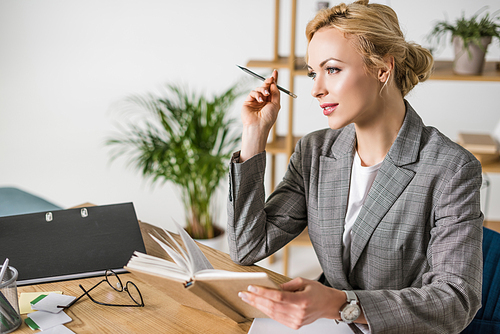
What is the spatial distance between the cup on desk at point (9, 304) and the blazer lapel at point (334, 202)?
2.63 ft

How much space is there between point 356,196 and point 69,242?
81 cm

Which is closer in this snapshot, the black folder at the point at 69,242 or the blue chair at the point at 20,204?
the black folder at the point at 69,242

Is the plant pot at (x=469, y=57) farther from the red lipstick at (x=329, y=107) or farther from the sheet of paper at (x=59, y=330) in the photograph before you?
the sheet of paper at (x=59, y=330)

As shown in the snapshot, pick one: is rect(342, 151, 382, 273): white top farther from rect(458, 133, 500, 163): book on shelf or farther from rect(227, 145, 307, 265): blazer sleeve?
rect(458, 133, 500, 163): book on shelf

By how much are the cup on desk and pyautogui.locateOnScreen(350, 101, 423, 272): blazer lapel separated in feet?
2.73

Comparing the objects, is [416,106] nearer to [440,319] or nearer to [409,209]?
[409,209]

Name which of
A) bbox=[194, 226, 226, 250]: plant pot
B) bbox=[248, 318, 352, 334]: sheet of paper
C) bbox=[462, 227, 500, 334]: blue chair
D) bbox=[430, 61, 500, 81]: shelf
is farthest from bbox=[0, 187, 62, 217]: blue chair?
bbox=[430, 61, 500, 81]: shelf

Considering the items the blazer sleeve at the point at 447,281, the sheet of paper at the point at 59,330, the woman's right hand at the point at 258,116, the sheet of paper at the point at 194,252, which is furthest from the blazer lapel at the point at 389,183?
the sheet of paper at the point at 59,330

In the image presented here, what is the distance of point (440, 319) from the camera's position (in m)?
1.02

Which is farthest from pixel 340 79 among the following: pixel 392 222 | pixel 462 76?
pixel 462 76

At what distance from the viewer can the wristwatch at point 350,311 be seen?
38.1 inches

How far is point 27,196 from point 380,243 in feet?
5.32

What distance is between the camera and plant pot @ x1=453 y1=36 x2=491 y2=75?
2301mm

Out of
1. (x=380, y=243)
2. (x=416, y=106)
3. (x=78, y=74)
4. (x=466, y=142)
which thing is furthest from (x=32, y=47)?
(x=380, y=243)
